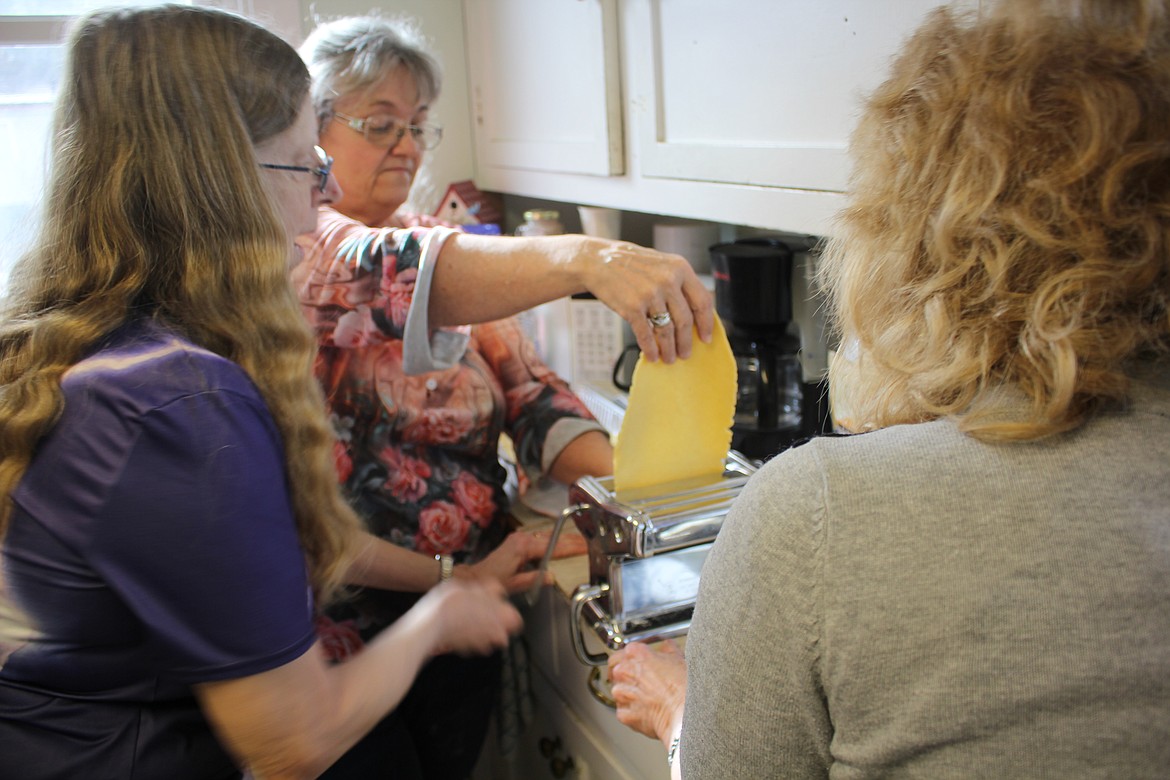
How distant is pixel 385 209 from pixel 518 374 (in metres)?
0.37

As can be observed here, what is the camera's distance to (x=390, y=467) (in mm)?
1375

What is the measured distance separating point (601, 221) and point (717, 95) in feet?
2.26

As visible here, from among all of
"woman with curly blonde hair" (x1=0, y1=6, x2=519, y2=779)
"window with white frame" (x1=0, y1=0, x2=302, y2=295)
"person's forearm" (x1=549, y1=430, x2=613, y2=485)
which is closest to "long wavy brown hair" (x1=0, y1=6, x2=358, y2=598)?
"woman with curly blonde hair" (x1=0, y1=6, x2=519, y2=779)

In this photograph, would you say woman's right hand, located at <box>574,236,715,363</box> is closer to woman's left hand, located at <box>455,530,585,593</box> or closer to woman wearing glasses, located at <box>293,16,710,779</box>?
woman wearing glasses, located at <box>293,16,710,779</box>

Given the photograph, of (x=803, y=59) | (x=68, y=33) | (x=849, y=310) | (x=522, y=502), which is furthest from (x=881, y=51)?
(x=522, y=502)

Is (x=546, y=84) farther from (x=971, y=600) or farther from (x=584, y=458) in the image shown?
(x=971, y=600)

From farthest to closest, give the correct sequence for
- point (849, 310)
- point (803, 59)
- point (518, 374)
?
point (518, 374), point (803, 59), point (849, 310)

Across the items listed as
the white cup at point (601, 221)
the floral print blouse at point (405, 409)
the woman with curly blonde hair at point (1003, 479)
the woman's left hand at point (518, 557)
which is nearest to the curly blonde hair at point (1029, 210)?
the woman with curly blonde hair at point (1003, 479)

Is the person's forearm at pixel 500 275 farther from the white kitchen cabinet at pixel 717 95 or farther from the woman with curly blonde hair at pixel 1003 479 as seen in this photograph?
the woman with curly blonde hair at pixel 1003 479

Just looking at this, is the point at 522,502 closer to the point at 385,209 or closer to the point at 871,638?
the point at 385,209

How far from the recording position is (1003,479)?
57 centimetres

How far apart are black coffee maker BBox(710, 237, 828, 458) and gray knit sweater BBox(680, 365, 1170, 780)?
35.7 inches

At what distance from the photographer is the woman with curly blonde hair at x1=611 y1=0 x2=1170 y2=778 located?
547 millimetres

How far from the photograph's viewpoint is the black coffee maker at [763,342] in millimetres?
1544
